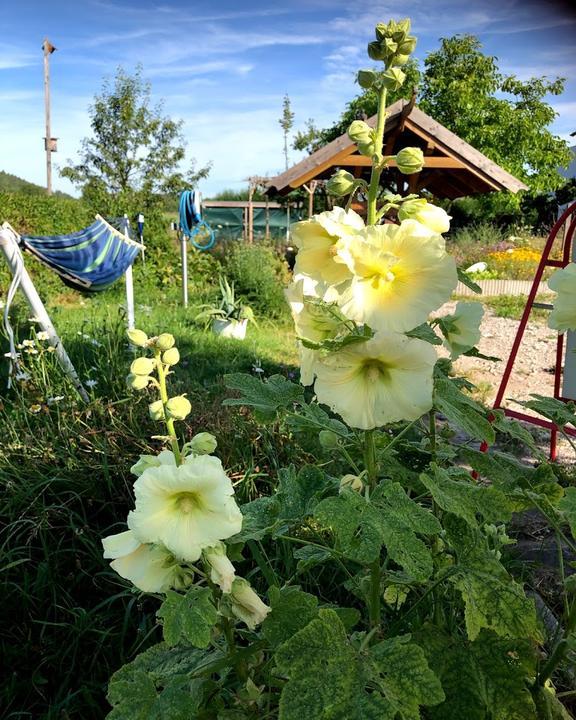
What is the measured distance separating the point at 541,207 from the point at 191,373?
21.4 m

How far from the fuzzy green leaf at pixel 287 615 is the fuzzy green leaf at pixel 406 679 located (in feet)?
0.41

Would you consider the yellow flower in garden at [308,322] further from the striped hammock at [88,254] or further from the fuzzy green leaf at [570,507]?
the striped hammock at [88,254]

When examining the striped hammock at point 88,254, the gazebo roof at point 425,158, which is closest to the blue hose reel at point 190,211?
the gazebo roof at point 425,158

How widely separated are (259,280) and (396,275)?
24.7ft

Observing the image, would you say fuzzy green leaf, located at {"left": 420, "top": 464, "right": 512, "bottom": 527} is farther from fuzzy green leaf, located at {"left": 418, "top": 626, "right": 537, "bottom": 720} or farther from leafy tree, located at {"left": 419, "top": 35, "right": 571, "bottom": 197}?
leafy tree, located at {"left": 419, "top": 35, "right": 571, "bottom": 197}

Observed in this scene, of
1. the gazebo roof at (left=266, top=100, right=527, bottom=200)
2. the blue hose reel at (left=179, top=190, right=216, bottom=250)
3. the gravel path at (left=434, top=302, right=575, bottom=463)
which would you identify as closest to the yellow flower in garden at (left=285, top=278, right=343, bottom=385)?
the gravel path at (left=434, top=302, right=575, bottom=463)

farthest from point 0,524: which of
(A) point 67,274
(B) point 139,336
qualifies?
(A) point 67,274

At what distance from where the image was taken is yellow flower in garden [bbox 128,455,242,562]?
89cm

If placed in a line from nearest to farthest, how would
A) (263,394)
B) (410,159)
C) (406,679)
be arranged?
1. (406,679)
2. (410,159)
3. (263,394)

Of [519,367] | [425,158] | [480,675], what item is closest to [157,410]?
[480,675]

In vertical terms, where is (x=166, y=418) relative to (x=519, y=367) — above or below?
above

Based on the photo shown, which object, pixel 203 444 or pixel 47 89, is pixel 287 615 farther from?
pixel 47 89

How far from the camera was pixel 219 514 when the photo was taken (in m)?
0.91

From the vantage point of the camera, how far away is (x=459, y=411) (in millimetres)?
1022
